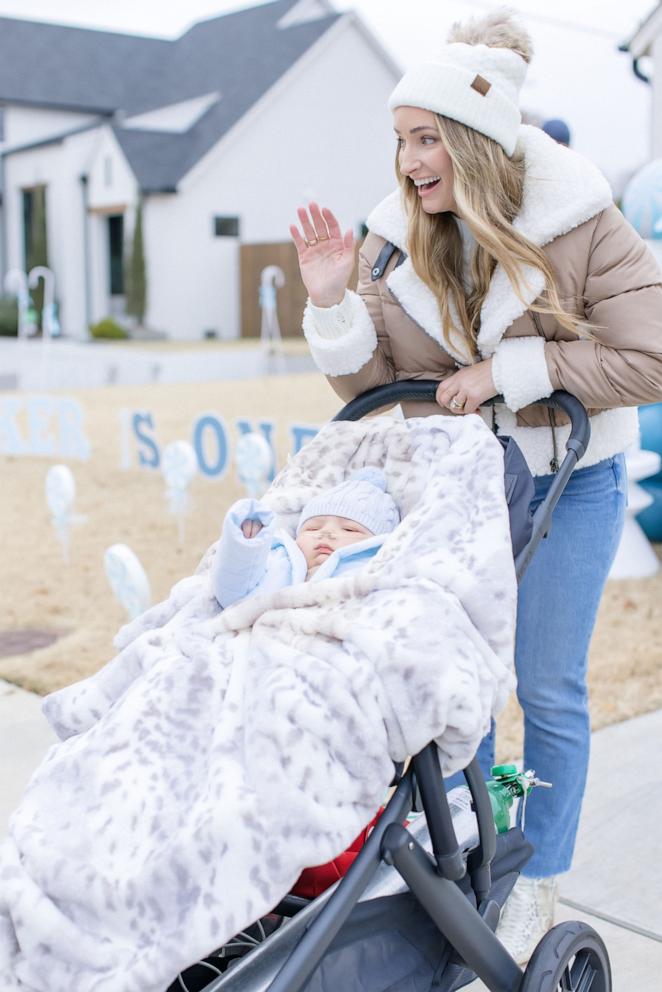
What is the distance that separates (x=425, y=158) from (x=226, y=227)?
2282 centimetres

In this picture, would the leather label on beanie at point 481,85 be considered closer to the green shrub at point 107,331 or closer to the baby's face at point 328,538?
the baby's face at point 328,538

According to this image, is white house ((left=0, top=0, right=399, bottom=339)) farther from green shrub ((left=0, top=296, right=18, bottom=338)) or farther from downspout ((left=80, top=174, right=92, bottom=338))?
green shrub ((left=0, top=296, right=18, bottom=338))

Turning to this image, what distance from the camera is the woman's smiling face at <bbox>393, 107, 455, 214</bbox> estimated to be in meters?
2.25

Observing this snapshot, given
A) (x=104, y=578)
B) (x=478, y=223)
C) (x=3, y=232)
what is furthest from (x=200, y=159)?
(x=478, y=223)

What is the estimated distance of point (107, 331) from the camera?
2317 cm

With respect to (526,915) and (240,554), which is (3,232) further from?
(240,554)

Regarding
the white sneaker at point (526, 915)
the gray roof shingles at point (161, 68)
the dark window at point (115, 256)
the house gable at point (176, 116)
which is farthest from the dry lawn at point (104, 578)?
the house gable at point (176, 116)

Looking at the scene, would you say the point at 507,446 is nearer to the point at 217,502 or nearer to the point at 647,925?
the point at 647,925

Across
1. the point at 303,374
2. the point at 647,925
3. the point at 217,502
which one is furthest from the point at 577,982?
the point at 303,374

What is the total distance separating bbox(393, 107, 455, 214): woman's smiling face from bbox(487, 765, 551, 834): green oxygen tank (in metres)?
1.09

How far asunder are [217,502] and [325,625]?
5612 mm

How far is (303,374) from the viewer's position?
17312 millimetres

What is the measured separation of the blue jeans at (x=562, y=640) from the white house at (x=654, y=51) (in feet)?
37.1

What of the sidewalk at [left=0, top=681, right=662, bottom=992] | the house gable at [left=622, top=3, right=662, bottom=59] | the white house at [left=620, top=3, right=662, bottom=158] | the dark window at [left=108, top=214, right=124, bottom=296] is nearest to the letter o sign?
the sidewalk at [left=0, top=681, right=662, bottom=992]
